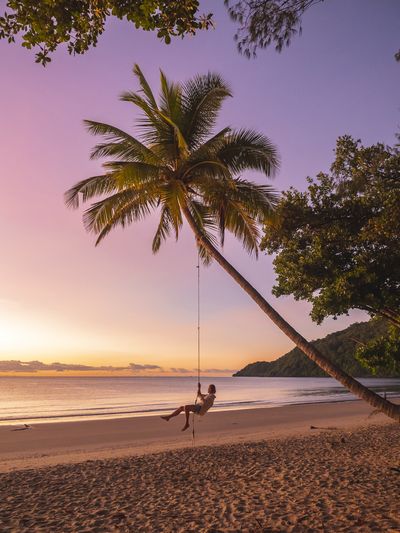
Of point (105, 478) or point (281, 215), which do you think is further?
point (281, 215)

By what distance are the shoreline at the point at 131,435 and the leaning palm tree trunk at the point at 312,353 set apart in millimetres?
6355

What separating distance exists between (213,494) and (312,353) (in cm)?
287

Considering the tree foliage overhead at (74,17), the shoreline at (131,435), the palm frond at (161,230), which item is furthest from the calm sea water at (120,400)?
the tree foliage overhead at (74,17)

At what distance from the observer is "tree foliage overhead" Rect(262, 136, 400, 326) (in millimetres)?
10320

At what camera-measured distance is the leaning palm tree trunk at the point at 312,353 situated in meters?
6.65

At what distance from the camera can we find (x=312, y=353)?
8141mm

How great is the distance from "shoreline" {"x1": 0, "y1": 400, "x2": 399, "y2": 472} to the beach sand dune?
3.37 metres

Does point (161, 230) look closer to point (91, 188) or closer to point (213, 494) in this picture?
point (91, 188)

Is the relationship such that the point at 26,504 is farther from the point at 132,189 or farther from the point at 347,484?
the point at 132,189

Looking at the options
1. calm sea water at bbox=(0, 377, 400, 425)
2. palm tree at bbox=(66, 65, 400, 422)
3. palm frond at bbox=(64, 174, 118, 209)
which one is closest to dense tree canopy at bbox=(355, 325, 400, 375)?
palm tree at bbox=(66, 65, 400, 422)

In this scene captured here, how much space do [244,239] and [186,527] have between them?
290 inches

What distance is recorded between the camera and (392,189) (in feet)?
32.4

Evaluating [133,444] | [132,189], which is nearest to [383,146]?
[132,189]

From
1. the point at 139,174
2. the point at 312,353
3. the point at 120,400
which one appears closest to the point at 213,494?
the point at 312,353
